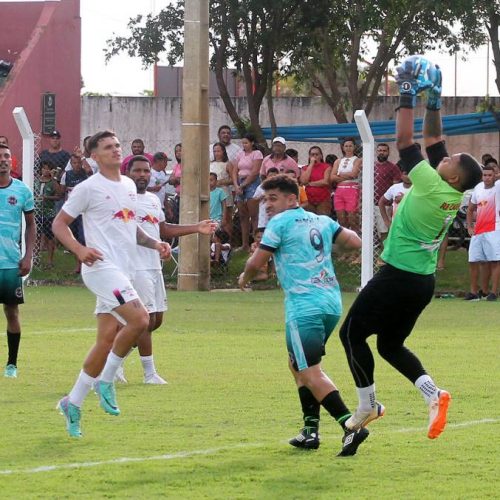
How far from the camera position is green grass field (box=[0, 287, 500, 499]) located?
783 centimetres

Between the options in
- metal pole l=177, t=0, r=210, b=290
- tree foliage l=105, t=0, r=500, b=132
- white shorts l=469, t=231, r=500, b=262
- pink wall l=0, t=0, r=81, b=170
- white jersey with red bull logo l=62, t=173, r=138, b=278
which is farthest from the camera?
pink wall l=0, t=0, r=81, b=170

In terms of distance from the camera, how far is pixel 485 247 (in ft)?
72.8

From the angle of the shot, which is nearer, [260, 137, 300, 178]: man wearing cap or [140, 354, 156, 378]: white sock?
[140, 354, 156, 378]: white sock

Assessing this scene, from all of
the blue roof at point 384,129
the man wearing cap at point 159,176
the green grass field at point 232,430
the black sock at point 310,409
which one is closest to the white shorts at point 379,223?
the man wearing cap at point 159,176

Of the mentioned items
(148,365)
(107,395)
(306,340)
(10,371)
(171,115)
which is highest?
(171,115)

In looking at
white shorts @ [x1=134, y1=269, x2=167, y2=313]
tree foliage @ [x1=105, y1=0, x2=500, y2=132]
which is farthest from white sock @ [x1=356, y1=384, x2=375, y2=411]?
tree foliage @ [x1=105, y1=0, x2=500, y2=132]

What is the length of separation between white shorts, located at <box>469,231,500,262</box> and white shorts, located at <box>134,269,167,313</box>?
1002 centimetres

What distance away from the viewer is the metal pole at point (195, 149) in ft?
79.4

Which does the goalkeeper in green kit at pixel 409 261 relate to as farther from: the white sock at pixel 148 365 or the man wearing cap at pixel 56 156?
the man wearing cap at pixel 56 156

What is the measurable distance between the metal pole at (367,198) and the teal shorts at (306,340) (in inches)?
529

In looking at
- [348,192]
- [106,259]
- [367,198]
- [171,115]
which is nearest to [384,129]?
[348,192]

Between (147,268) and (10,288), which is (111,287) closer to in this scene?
(147,268)

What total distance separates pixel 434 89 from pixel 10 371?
18.1ft

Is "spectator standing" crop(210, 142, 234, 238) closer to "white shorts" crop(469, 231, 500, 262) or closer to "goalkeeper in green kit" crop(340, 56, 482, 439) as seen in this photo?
"white shorts" crop(469, 231, 500, 262)
